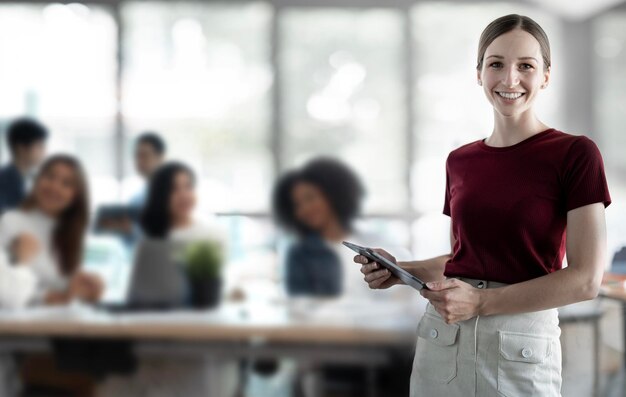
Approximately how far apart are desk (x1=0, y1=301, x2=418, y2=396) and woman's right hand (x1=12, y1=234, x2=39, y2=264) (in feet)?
0.51

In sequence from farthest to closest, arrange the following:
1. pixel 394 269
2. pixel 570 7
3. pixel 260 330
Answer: pixel 260 330 → pixel 570 7 → pixel 394 269

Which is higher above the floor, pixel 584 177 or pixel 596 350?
pixel 584 177

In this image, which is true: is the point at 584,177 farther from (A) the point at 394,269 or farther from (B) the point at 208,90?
(B) the point at 208,90

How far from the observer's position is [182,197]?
2064 millimetres

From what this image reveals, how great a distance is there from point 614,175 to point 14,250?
1730mm

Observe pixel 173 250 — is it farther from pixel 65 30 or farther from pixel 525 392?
pixel 525 392

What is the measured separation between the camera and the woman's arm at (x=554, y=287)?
30.6 inches

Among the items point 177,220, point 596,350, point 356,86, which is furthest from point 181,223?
point 596,350

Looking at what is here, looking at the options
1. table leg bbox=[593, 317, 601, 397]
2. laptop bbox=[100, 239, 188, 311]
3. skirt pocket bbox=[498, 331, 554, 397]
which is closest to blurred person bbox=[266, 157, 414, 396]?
laptop bbox=[100, 239, 188, 311]

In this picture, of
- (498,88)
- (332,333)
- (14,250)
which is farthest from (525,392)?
(14,250)

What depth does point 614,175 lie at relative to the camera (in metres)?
1.97

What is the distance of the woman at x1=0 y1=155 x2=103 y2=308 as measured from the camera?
210 cm

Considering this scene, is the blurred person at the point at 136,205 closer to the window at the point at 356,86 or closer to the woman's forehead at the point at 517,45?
the window at the point at 356,86

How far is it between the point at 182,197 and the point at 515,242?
1.38 m
